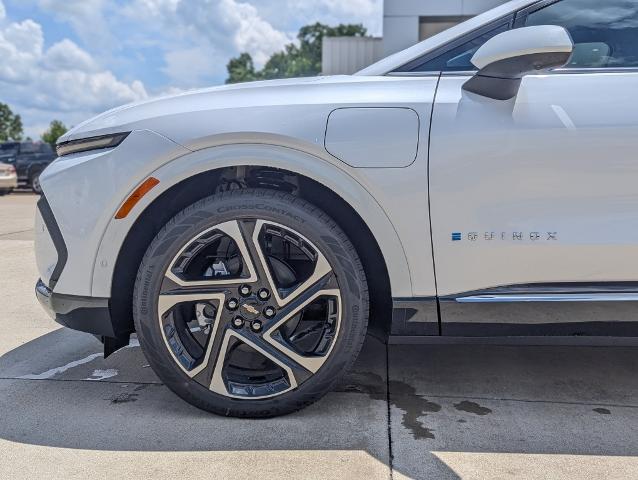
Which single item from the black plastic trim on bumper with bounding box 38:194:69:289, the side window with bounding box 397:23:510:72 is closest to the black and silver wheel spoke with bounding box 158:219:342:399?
the black plastic trim on bumper with bounding box 38:194:69:289

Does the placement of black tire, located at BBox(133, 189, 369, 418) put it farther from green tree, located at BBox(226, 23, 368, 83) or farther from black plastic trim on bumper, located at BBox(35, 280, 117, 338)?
green tree, located at BBox(226, 23, 368, 83)

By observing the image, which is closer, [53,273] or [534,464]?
[534,464]

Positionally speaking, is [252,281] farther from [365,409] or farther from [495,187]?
[495,187]

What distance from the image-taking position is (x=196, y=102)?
2.19 m

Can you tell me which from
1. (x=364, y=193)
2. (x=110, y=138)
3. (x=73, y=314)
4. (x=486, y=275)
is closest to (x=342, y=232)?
(x=364, y=193)

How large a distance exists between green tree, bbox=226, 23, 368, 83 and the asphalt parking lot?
79576 millimetres

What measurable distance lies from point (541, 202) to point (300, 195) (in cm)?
88

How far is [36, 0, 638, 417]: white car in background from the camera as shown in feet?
6.61

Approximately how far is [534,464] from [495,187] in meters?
0.94

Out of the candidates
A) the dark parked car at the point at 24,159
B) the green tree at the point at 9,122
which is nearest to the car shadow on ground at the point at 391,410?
the dark parked car at the point at 24,159

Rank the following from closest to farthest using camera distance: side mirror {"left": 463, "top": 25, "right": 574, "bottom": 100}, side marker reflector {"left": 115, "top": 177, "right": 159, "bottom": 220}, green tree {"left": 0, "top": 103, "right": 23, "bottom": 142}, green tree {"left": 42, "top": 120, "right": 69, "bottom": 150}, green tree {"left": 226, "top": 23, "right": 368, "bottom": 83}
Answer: side mirror {"left": 463, "top": 25, "right": 574, "bottom": 100}, side marker reflector {"left": 115, "top": 177, "right": 159, "bottom": 220}, green tree {"left": 42, "top": 120, "right": 69, "bottom": 150}, green tree {"left": 0, "top": 103, "right": 23, "bottom": 142}, green tree {"left": 226, "top": 23, "right": 368, "bottom": 83}

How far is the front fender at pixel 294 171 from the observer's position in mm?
2057

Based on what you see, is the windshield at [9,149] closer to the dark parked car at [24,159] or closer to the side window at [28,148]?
the dark parked car at [24,159]

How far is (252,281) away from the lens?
6.98 feet
